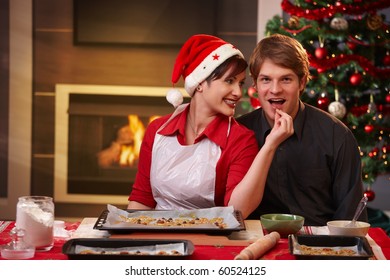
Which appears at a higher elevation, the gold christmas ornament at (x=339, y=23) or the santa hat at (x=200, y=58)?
the gold christmas ornament at (x=339, y=23)

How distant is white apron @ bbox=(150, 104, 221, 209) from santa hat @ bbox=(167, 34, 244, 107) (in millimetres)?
222

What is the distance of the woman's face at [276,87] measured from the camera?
8.37ft

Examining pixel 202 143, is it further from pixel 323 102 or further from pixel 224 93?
pixel 323 102

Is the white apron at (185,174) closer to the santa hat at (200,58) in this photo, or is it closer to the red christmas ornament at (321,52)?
the santa hat at (200,58)

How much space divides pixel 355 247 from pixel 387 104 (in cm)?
257

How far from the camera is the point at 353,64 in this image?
13.5 feet

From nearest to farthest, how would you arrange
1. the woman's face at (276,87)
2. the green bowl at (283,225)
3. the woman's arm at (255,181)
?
the green bowl at (283,225) < the woman's arm at (255,181) < the woman's face at (276,87)

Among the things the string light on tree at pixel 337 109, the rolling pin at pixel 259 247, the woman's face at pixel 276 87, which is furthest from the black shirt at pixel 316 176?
the string light on tree at pixel 337 109

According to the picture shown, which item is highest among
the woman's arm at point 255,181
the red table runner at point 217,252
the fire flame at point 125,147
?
the woman's arm at point 255,181

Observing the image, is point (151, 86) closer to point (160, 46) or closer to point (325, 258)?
Answer: point (160, 46)

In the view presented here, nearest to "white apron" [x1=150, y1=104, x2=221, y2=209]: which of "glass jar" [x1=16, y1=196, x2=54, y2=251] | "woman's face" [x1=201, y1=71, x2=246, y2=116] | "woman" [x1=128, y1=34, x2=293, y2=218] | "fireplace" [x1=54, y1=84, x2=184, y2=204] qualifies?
"woman" [x1=128, y1=34, x2=293, y2=218]

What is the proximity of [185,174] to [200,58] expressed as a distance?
420 mm

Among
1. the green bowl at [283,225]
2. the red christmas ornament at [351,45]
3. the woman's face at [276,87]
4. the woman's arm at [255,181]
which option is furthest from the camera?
Answer: the red christmas ornament at [351,45]
